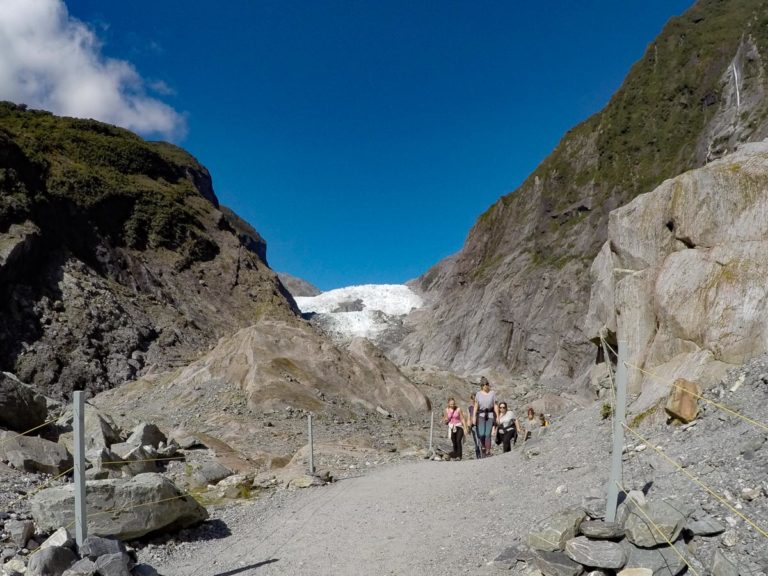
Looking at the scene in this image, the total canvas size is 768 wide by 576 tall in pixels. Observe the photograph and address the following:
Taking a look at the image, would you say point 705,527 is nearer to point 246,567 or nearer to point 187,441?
point 246,567

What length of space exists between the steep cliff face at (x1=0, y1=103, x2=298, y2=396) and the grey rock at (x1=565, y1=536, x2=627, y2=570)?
35.4 meters

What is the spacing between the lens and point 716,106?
2064 inches

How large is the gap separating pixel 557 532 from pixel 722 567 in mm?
1400

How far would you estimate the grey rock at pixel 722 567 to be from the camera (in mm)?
4385

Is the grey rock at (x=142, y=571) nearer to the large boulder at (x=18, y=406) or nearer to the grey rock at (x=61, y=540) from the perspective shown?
the grey rock at (x=61, y=540)

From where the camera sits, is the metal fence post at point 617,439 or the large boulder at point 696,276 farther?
the large boulder at point 696,276

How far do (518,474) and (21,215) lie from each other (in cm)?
4034

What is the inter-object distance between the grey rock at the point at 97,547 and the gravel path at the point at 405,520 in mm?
1029

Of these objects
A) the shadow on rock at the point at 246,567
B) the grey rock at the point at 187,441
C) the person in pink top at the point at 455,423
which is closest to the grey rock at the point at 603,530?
the shadow on rock at the point at 246,567

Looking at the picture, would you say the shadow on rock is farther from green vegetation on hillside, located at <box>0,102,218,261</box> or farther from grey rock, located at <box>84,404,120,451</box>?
green vegetation on hillside, located at <box>0,102,218,261</box>

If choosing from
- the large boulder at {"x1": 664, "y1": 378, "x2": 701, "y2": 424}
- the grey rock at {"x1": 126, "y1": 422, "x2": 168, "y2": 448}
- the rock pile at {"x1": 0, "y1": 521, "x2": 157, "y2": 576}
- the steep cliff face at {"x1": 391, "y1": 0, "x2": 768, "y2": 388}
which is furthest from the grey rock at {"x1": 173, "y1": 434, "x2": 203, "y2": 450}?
the steep cliff face at {"x1": 391, "y1": 0, "x2": 768, "y2": 388}

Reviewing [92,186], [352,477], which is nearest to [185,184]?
[92,186]

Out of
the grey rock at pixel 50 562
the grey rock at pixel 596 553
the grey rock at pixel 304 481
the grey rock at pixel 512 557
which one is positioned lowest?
the grey rock at pixel 512 557

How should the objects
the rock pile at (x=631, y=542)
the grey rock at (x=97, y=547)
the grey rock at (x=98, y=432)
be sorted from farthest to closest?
the grey rock at (x=98, y=432) → the grey rock at (x=97, y=547) → the rock pile at (x=631, y=542)
